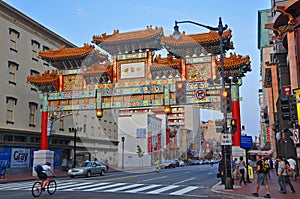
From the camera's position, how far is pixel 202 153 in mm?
136500

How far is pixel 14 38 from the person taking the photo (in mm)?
34312

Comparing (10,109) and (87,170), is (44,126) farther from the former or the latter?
(87,170)

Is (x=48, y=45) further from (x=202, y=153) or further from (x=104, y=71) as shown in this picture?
(x=202, y=153)

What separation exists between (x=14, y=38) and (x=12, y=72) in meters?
3.57

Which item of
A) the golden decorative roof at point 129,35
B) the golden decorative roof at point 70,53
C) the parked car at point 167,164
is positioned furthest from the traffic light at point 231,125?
the parked car at point 167,164

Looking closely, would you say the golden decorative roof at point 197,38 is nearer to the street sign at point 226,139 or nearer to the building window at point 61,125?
the street sign at point 226,139

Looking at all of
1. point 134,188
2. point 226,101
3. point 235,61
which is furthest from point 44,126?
→ point 226,101

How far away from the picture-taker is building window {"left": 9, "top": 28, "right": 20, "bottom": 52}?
33812 millimetres

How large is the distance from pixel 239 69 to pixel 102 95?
12.2m

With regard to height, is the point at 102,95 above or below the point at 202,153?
above

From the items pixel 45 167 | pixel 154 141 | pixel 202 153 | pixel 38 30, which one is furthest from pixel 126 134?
pixel 202 153

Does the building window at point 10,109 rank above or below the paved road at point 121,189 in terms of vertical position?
above

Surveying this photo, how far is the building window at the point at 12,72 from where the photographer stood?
33500 mm

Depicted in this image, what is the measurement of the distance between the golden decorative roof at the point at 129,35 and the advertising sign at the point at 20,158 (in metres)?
13.6
